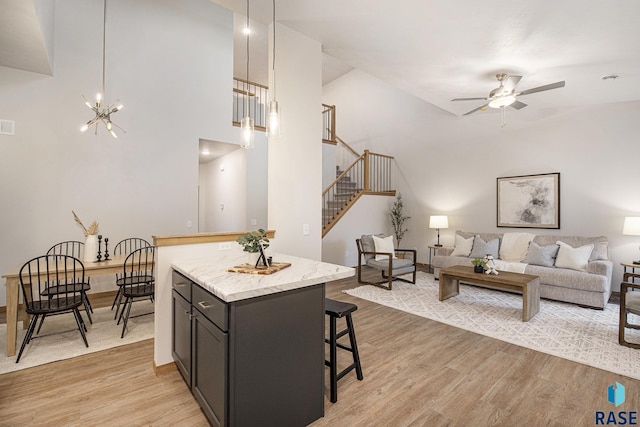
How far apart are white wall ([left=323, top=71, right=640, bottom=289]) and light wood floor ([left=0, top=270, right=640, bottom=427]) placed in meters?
3.53

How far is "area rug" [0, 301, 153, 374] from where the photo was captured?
8.97 ft

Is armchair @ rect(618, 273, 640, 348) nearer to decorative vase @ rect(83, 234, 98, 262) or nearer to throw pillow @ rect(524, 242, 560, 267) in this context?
throw pillow @ rect(524, 242, 560, 267)

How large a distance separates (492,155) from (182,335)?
245 inches

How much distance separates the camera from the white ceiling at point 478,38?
2777mm

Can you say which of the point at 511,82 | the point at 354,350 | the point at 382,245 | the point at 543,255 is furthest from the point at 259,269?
the point at 543,255

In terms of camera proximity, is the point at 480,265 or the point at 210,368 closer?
the point at 210,368

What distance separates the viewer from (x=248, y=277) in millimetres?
1927

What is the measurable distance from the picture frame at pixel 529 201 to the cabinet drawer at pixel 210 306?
588 cm

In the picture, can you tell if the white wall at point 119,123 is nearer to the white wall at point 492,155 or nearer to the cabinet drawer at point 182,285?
the cabinet drawer at point 182,285

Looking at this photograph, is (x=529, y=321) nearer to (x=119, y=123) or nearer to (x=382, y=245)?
(x=382, y=245)

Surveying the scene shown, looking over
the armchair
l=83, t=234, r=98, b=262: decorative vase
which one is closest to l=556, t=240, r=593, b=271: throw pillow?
the armchair

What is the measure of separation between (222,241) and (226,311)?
48.5 inches

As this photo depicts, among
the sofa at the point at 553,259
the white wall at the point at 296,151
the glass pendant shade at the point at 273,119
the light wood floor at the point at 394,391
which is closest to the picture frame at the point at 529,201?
the sofa at the point at 553,259

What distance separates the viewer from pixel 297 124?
11.0ft
